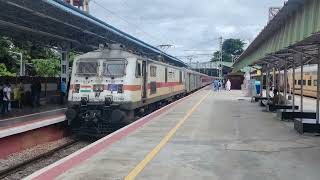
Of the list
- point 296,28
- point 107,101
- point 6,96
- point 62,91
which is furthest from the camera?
point 62,91

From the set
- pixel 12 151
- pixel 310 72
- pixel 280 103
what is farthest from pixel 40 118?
pixel 310 72

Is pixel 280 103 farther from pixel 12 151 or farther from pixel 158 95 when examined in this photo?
pixel 12 151

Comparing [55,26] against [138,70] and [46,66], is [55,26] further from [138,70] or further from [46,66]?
[46,66]

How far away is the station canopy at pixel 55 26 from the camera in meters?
18.5

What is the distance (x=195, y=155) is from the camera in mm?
10875

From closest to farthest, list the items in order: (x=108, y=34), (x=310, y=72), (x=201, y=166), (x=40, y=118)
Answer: (x=201, y=166), (x=40, y=118), (x=108, y=34), (x=310, y=72)

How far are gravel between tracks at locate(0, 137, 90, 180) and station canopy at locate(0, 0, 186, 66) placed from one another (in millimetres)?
5064

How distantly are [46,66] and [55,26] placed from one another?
3217 centimetres

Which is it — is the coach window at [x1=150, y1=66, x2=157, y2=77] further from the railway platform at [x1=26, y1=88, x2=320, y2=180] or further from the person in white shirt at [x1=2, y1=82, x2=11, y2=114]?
the person in white shirt at [x1=2, y1=82, x2=11, y2=114]

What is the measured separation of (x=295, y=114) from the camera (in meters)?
18.9

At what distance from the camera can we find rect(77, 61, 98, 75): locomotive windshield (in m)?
19.0

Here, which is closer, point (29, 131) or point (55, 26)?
point (29, 131)

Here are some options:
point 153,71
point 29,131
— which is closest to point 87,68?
point 29,131

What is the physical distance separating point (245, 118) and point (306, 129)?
19.4ft
